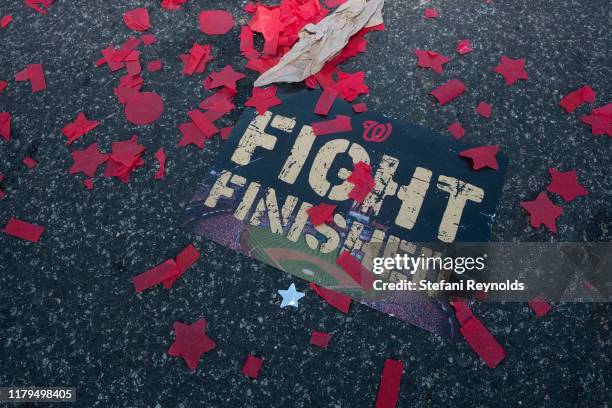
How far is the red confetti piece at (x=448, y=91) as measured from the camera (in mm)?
2357

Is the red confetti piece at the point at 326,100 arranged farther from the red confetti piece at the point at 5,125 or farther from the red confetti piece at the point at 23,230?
the red confetti piece at the point at 5,125

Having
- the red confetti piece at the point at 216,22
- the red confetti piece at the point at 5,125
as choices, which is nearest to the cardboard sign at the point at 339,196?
the red confetti piece at the point at 216,22

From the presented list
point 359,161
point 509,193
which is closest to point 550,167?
point 509,193

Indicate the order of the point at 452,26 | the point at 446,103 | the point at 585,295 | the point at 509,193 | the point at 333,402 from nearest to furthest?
the point at 333,402 < the point at 585,295 < the point at 509,193 < the point at 446,103 < the point at 452,26

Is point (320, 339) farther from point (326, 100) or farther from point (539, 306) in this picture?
point (326, 100)

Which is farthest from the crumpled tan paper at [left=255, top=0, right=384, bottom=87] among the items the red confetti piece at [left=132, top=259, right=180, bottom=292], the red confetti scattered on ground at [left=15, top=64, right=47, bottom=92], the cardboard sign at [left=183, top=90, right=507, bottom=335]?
the red confetti scattered on ground at [left=15, top=64, right=47, bottom=92]

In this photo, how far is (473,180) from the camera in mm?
2166

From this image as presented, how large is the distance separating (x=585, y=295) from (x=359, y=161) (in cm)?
107

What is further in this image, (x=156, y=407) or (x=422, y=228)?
(x=422, y=228)

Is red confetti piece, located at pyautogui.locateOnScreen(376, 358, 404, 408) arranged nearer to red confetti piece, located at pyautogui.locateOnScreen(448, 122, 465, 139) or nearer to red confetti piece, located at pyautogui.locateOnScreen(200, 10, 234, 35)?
red confetti piece, located at pyautogui.locateOnScreen(448, 122, 465, 139)

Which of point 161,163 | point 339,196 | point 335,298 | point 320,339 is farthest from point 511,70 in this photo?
point 161,163

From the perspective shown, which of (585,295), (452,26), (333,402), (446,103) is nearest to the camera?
(333,402)

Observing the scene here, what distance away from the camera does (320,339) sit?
189cm

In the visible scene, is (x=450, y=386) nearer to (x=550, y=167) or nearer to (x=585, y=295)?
(x=585, y=295)
